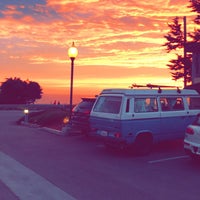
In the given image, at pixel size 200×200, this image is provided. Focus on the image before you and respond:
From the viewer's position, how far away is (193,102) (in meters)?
13.2

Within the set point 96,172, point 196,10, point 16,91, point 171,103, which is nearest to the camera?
point 96,172

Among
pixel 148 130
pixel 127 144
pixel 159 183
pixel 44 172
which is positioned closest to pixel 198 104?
pixel 148 130

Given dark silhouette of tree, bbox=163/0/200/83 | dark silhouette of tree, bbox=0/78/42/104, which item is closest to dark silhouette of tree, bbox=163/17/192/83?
dark silhouette of tree, bbox=163/0/200/83

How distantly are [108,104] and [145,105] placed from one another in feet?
4.04

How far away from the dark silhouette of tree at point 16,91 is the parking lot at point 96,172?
33415 millimetres

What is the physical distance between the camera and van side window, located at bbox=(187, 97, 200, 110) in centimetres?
1298

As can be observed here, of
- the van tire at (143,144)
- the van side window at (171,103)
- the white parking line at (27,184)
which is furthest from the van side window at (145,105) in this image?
the white parking line at (27,184)

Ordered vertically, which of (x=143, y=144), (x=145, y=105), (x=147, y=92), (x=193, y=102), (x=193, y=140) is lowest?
(x=143, y=144)

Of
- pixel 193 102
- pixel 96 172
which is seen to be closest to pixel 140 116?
pixel 96 172

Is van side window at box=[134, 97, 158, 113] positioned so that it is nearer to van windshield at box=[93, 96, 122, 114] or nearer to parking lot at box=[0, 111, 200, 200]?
van windshield at box=[93, 96, 122, 114]

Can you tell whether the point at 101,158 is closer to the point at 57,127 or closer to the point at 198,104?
the point at 198,104

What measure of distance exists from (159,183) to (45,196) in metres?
2.71

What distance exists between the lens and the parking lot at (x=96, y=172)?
7.62 metres

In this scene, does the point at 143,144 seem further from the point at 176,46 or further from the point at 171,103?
the point at 176,46
